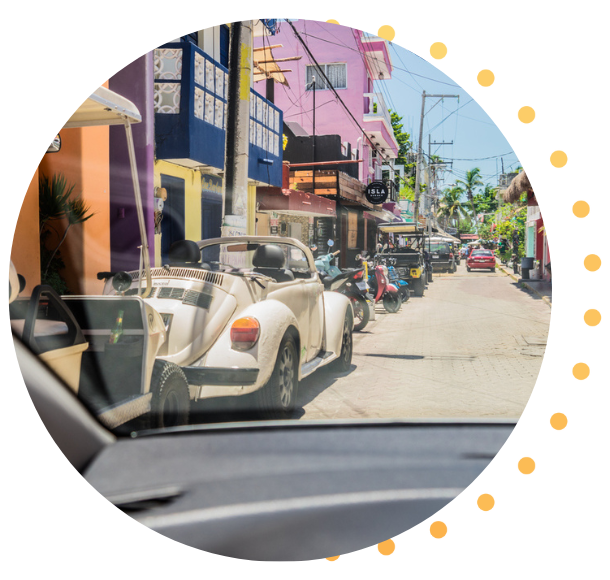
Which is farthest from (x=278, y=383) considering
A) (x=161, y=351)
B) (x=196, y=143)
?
(x=196, y=143)

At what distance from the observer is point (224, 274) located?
6.39 feet

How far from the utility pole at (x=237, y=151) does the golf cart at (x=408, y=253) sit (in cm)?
89

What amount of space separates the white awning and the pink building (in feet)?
1.42

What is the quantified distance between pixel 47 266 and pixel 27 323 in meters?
0.15

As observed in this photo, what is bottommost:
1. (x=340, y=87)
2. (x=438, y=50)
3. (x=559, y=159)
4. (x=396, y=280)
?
(x=396, y=280)

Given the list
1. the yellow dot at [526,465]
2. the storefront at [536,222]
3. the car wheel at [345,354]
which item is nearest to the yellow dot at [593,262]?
the storefront at [536,222]

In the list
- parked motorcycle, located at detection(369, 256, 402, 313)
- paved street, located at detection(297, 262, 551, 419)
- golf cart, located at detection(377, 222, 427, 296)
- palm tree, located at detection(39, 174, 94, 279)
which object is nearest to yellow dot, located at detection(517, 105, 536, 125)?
paved street, located at detection(297, 262, 551, 419)

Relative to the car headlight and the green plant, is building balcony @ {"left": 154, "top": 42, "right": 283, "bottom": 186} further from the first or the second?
the car headlight

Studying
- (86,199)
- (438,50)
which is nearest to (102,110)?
(86,199)

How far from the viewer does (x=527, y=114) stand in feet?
3.54

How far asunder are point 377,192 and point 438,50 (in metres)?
0.97

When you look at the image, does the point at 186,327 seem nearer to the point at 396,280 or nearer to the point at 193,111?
the point at 193,111

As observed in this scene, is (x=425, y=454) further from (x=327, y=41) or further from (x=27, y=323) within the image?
(x=327, y=41)

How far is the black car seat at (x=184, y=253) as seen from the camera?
1.66 m
